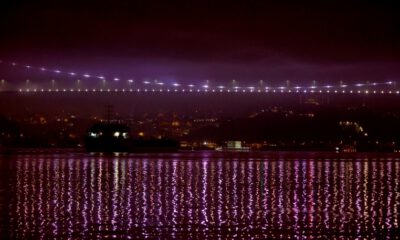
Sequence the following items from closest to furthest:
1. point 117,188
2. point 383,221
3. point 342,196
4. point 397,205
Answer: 1. point 383,221
2. point 397,205
3. point 342,196
4. point 117,188

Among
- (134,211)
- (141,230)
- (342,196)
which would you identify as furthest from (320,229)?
(342,196)

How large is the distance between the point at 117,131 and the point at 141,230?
57487 mm

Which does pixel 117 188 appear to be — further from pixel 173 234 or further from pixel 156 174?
pixel 173 234

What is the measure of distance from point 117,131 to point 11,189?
48970 mm

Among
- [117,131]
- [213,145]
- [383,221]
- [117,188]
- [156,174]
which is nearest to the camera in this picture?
[383,221]

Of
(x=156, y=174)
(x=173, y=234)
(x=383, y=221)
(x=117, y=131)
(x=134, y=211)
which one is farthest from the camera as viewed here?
(x=117, y=131)

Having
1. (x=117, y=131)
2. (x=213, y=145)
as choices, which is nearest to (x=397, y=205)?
(x=117, y=131)

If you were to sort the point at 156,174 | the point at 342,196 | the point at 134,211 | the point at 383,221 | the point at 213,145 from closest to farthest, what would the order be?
1. the point at 383,221
2. the point at 134,211
3. the point at 342,196
4. the point at 156,174
5. the point at 213,145

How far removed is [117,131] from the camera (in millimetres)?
71688

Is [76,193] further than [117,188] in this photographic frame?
No

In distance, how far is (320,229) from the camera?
14797 millimetres

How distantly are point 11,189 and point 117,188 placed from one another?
306cm

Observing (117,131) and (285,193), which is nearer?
(285,193)

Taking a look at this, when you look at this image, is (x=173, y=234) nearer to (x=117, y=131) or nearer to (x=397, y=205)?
(x=397, y=205)
